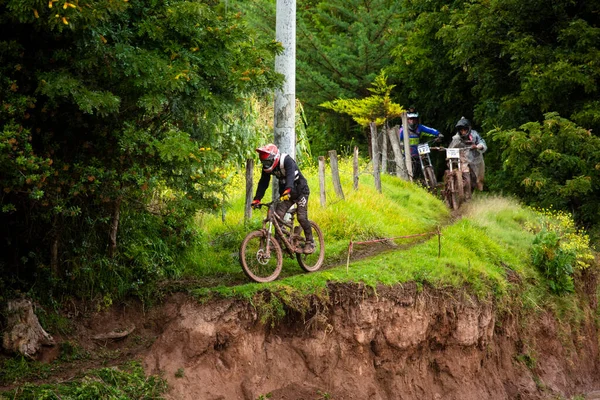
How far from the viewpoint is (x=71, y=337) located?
1049 centimetres

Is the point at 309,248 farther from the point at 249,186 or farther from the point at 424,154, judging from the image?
the point at 424,154

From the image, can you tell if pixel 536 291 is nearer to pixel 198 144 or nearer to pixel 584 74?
pixel 584 74

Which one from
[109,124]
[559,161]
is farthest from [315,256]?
[559,161]

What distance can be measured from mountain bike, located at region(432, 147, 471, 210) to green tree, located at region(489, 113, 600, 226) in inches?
44.4

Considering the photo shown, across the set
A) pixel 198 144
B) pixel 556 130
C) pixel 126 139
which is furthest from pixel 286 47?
pixel 556 130

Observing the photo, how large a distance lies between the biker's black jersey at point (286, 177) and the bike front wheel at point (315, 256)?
777mm

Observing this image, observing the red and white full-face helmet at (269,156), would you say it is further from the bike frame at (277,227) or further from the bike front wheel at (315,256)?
the bike front wheel at (315,256)

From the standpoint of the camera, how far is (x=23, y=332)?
32.4 feet

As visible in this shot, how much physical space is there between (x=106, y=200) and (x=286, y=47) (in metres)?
4.14

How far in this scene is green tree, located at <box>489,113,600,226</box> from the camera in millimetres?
18938

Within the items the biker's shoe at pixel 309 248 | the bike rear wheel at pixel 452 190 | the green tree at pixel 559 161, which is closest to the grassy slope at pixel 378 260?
the biker's shoe at pixel 309 248

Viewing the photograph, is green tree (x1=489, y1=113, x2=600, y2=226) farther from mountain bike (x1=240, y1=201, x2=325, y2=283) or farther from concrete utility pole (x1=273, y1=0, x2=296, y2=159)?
mountain bike (x1=240, y1=201, x2=325, y2=283)

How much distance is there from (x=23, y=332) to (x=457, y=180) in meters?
13.5

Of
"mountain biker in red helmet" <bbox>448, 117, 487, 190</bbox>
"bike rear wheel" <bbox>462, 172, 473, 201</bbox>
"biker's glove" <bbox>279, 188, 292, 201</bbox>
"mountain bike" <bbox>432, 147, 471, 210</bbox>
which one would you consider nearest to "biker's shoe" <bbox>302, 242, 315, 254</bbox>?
"biker's glove" <bbox>279, 188, 292, 201</bbox>
